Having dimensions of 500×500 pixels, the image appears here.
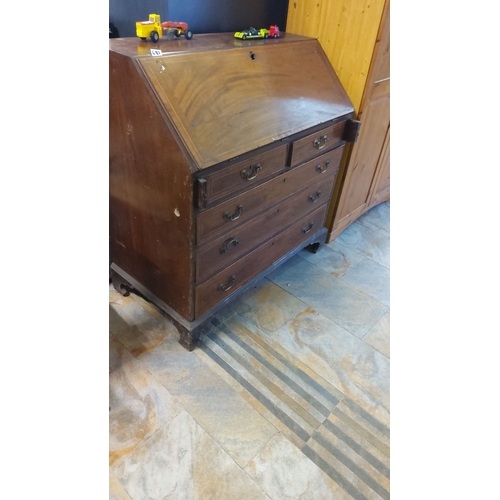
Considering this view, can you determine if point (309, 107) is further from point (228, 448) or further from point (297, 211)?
point (228, 448)

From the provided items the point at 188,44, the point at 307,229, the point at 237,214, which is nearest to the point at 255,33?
the point at 188,44

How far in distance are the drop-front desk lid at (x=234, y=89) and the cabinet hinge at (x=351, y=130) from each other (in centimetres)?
7

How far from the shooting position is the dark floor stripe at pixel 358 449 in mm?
1321

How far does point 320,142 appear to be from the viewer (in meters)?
1.67

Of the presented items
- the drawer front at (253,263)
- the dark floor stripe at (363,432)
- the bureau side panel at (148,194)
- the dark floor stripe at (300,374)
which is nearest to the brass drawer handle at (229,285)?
the drawer front at (253,263)

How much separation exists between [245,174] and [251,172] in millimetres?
38

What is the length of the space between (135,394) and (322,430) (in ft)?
2.41

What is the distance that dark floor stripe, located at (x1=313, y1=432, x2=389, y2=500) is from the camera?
49.7 inches

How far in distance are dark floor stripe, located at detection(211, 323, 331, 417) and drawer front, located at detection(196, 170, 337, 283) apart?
14.7 inches

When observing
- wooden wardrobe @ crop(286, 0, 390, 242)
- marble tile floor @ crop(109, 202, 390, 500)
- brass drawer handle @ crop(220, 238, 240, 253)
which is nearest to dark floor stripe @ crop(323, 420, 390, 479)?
marble tile floor @ crop(109, 202, 390, 500)

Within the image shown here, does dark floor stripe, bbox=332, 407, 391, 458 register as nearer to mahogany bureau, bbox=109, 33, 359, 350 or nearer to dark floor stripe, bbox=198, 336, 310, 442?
dark floor stripe, bbox=198, 336, 310, 442

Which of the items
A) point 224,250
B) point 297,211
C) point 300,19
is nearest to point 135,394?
point 224,250

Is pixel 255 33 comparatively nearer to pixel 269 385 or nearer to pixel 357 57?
pixel 357 57
